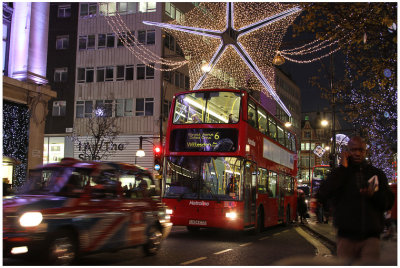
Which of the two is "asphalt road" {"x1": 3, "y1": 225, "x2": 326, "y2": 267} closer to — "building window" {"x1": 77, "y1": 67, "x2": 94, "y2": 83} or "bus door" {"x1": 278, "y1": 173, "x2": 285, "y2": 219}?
"bus door" {"x1": 278, "y1": 173, "x2": 285, "y2": 219}

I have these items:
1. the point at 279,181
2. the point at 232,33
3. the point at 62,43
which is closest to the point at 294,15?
the point at 232,33

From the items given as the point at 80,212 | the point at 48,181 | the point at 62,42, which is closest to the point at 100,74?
the point at 62,42

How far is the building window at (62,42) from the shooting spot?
4531cm

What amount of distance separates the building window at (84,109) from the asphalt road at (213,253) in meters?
29.4

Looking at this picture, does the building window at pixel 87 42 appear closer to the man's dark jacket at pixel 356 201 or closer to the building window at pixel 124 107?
the building window at pixel 124 107

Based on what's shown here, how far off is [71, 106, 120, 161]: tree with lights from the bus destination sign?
2379 cm

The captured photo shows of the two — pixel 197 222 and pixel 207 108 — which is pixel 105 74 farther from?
pixel 197 222

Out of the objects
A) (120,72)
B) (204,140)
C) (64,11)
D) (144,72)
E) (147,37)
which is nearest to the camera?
(204,140)

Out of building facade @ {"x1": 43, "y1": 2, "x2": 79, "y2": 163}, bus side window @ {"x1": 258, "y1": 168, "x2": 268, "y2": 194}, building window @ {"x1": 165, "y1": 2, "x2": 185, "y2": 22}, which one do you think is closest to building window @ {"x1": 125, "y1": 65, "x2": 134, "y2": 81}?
building facade @ {"x1": 43, "y1": 2, "x2": 79, "y2": 163}

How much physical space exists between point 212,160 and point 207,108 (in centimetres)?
164

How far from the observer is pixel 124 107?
43062 mm

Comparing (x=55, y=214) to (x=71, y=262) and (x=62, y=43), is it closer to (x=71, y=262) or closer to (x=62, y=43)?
(x=71, y=262)

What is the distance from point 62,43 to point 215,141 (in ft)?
109

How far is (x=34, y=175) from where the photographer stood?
948cm
